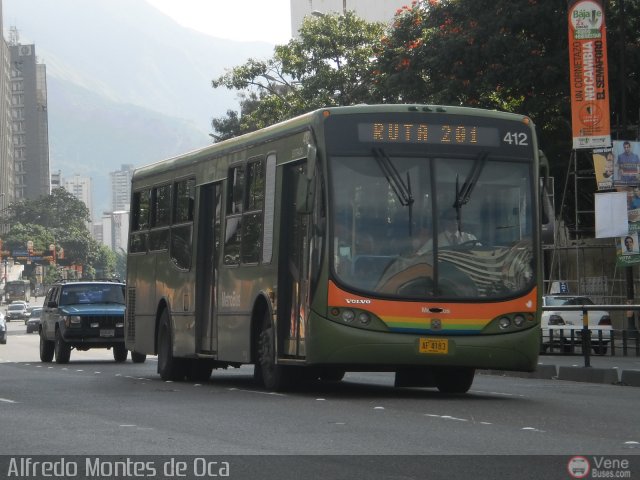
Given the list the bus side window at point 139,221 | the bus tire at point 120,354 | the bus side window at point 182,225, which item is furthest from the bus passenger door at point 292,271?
the bus tire at point 120,354

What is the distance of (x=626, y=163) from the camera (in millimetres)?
32219

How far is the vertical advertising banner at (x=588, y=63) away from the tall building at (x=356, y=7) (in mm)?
74824

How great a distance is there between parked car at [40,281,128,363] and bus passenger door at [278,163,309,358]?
51.7ft

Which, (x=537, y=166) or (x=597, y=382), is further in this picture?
(x=597, y=382)

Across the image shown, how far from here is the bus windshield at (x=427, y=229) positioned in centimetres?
1658

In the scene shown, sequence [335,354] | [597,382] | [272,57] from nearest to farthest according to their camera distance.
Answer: [335,354] < [597,382] < [272,57]

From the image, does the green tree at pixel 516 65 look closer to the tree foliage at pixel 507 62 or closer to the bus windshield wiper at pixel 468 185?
the tree foliage at pixel 507 62

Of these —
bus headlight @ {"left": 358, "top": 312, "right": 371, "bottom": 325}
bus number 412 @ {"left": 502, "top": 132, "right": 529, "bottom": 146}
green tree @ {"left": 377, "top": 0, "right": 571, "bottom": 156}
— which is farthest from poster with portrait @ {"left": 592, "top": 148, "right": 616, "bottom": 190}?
bus headlight @ {"left": 358, "top": 312, "right": 371, "bottom": 325}

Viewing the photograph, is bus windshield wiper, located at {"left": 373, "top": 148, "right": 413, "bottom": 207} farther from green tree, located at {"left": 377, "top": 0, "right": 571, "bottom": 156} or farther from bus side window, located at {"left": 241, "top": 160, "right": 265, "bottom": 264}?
green tree, located at {"left": 377, "top": 0, "right": 571, "bottom": 156}

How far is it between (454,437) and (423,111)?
6.34m

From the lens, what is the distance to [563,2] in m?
40.1

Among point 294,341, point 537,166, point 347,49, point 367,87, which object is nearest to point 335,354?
A: point 294,341

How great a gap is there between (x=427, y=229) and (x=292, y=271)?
1.84m

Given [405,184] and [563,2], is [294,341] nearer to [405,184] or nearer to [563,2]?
[405,184]
